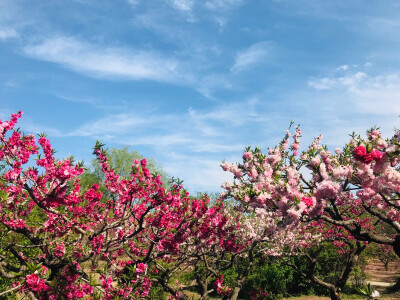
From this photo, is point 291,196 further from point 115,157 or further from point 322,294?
point 115,157

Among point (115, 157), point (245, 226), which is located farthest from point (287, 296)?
point (115, 157)

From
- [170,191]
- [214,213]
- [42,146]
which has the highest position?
[42,146]

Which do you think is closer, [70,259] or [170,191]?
[70,259]

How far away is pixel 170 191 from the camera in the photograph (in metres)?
7.84

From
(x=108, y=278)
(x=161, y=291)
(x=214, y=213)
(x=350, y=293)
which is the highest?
(x=214, y=213)

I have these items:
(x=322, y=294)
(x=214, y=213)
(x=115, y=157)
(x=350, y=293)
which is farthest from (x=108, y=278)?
(x=115, y=157)

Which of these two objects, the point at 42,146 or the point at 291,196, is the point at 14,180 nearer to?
the point at 42,146

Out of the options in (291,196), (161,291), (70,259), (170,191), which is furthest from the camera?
(161,291)

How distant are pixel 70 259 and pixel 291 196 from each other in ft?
17.1

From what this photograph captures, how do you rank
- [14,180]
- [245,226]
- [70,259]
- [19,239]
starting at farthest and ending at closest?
[245,226], [19,239], [70,259], [14,180]

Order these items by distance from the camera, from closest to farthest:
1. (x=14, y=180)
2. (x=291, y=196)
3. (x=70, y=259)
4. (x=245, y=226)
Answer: (x=291, y=196) → (x=14, y=180) → (x=70, y=259) → (x=245, y=226)

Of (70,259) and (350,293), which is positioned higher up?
(70,259)

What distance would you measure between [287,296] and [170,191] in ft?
41.4

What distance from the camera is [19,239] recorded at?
1174cm
